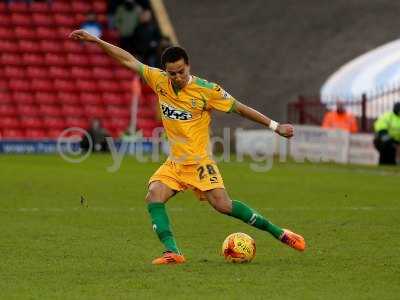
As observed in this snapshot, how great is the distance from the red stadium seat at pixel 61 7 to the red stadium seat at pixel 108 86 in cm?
263

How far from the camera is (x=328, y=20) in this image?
129ft

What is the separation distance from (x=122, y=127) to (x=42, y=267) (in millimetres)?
23805

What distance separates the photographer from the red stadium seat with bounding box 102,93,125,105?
35.2 metres

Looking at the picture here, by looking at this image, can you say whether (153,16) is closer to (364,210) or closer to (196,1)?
(196,1)

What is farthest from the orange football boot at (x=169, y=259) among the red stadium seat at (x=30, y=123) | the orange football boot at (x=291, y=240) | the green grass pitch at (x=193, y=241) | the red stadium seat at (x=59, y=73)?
the red stadium seat at (x=59, y=73)

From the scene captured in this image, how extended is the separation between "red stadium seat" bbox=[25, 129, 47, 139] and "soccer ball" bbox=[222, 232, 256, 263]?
22885 mm

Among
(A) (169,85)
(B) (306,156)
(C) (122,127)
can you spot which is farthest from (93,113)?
(A) (169,85)

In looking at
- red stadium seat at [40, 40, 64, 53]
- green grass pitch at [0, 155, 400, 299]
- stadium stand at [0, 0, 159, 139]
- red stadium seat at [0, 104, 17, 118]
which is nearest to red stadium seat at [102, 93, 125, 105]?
stadium stand at [0, 0, 159, 139]

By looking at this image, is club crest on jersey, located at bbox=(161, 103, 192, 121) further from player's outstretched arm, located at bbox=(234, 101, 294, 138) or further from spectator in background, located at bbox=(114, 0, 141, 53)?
spectator in background, located at bbox=(114, 0, 141, 53)

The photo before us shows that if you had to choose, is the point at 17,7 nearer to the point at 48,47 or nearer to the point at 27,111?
the point at 48,47

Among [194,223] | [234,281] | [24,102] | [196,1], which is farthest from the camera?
[196,1]

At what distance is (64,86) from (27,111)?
1.57 metres

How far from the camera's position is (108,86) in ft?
117

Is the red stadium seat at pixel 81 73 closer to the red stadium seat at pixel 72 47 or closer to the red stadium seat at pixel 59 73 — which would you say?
the red stadium seat at pixel 59 73
